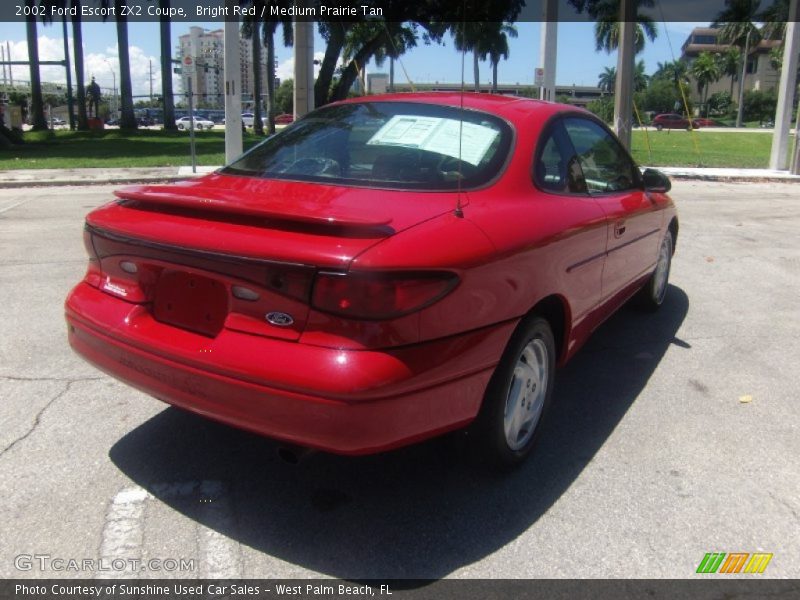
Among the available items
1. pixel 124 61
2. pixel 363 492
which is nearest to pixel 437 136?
pixel 363 492

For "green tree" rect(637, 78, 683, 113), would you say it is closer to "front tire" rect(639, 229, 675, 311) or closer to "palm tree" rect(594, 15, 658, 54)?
"palm tree" rect(594, 15, 658, 54)

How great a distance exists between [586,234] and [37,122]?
1888 inches

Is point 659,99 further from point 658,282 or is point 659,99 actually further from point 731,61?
point 658,282

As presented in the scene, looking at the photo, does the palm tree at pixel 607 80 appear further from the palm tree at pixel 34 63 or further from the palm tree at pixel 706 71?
the palm tree at pixel 34 63

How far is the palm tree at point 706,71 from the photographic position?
103938 millimetres

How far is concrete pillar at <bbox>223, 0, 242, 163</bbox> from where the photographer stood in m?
15.9

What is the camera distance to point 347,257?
235cm

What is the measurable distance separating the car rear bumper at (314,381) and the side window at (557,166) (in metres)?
0.96

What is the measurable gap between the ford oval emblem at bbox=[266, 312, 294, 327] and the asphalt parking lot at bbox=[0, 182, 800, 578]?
2.72 ft

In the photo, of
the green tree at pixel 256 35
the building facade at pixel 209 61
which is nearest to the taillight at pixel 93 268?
the building facade at pixel 209 61

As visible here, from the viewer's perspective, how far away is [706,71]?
104 m

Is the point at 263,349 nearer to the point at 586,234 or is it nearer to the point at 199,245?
the point at 199,245

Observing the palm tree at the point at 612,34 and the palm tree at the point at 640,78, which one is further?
the palm tree at the point at 640,78

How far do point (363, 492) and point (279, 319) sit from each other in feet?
3.09
